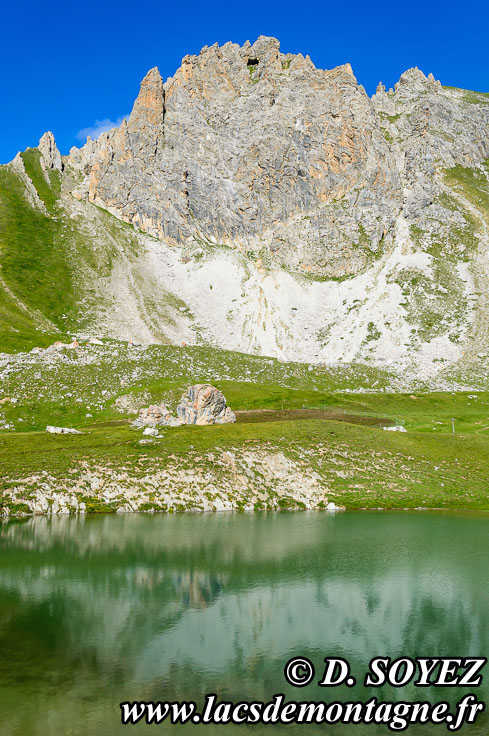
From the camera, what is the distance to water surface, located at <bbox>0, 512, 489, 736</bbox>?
1836 centimetres

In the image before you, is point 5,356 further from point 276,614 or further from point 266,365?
point 276,614


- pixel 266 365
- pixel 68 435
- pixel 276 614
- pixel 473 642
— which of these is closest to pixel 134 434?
pixel 68 435

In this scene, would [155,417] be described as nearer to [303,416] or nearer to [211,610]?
[303,416]

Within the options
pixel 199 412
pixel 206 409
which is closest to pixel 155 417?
pixel 199 412

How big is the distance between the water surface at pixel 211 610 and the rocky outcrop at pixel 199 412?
131 ft

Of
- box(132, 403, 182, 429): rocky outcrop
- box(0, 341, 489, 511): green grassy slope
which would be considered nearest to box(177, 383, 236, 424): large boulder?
box(132, 403, 182, 429): rocky outcrop

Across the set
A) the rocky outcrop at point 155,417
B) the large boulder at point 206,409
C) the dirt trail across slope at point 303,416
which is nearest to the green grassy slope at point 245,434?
the large boulder at point 206,409

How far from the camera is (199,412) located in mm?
88812

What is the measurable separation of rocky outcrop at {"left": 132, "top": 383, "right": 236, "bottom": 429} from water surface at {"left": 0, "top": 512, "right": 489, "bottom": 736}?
40.0 m

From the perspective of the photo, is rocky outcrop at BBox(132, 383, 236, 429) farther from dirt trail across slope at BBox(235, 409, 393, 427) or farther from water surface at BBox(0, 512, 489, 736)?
water surface at BBox(0, 512, 489, 736)

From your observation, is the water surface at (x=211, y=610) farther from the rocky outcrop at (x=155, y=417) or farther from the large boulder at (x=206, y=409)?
the large boulder at (x=206, y=409)

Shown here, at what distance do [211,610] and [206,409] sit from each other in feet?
203

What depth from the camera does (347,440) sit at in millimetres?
70125

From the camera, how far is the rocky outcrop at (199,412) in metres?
88.2
